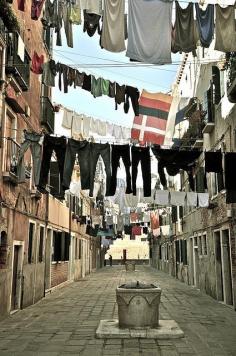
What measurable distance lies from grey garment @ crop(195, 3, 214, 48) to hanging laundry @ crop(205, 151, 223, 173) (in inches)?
101

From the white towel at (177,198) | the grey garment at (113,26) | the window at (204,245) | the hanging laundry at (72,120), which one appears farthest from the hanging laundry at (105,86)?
the window at (204,245)

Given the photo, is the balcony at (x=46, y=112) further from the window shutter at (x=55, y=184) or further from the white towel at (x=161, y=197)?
the white towel at (x=161, y=197)

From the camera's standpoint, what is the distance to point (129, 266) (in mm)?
41125

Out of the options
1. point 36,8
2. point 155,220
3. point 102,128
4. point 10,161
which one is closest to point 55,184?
point 102,128

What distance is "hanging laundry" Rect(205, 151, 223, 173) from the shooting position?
9961mm

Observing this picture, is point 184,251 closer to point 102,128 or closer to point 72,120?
point 102,128

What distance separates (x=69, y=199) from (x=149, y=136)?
1234cm

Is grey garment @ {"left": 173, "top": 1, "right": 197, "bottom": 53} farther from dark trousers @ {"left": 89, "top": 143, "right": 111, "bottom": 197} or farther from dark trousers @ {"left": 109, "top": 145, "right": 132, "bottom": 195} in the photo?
dark trousers @ {"left": 89, "top": 143, "right": 111, "bottom": 197}

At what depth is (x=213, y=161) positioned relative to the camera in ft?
32.8

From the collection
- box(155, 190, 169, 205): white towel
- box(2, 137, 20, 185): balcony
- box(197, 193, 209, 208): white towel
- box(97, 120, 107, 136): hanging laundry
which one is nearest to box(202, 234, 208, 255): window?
box(197, 193, 209, 208): white towel

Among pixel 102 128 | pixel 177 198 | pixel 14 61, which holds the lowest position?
pixel 177 198

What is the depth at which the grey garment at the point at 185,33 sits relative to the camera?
8586mm

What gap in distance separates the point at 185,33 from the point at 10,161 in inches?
209

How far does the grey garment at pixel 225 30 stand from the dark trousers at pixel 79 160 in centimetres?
362
